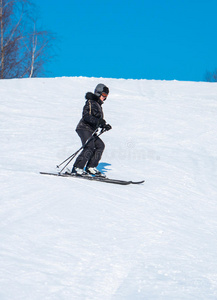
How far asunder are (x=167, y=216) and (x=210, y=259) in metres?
1.39

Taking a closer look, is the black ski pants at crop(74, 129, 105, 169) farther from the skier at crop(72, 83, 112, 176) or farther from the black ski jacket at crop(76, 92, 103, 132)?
the black ski jacket at crop(76, 92, 103, 132)

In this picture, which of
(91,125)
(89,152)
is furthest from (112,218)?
(91,125)

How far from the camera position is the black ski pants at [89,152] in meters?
6.45

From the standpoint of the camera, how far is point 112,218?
4617mm

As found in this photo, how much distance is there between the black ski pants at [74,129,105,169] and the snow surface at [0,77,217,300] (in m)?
0.52

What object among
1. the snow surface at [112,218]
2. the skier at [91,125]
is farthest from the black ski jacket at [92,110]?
the snow surface at [112,218]

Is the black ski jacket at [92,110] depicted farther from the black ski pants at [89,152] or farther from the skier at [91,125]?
the black ski pants at [89,152]

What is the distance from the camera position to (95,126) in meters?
6.59

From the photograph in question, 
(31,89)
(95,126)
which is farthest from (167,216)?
(31,89)

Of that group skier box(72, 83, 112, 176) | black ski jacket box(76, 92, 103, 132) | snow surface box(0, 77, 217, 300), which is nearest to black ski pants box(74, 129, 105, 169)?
skier box(72, 83, 112, 176)

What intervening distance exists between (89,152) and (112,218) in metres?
2.05

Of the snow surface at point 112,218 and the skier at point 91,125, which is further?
the skier at point 91,125

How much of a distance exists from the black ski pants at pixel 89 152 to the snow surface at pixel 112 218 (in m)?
0.52

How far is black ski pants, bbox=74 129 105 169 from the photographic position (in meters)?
6.45
